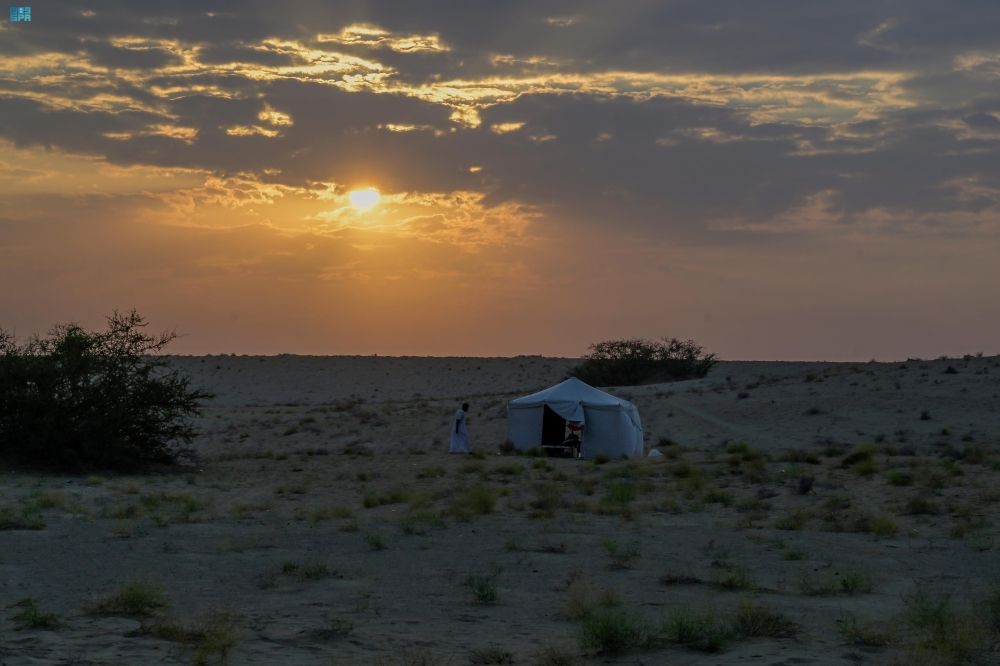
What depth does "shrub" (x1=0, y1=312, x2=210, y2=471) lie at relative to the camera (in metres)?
29.5

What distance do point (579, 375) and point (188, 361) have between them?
172ft

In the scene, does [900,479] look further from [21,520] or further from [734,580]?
[21,520]

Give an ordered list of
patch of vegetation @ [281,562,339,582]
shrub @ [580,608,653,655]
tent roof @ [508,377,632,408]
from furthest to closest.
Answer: tent roof @ [508,377,632,408], patch of vegetation @ [281,562,339,582], shrub @ [580,608,653,655]

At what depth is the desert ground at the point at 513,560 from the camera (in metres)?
10.3

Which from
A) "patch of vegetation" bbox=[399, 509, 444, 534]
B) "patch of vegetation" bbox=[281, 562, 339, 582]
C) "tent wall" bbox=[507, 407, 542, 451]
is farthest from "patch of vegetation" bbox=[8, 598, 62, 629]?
"tent wall" bbox=[507, 407, 542, 451]

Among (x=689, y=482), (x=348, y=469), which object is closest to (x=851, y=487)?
(x=689, y=482)

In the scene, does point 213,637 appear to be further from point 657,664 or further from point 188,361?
point 188,361

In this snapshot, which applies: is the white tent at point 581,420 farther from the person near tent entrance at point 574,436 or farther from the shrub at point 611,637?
the shrub at point 611,637

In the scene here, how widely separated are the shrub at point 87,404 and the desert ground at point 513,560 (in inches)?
61.5

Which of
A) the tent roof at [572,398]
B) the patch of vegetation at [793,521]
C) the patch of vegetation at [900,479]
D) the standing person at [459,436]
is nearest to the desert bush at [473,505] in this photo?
the patch of vegetation at [793,521]

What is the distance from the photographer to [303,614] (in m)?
11.8

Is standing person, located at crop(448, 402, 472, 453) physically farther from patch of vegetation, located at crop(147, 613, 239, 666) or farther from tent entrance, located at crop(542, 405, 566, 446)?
patch of vegetation, located at crop(147, 613, 239, 666)

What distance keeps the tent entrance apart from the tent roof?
0.61 metres

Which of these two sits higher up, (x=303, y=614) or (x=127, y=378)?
(x=127, y=378)
